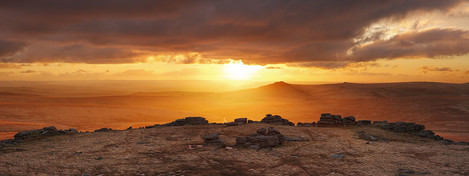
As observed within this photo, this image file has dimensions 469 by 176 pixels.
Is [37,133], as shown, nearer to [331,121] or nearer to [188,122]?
[188,122]

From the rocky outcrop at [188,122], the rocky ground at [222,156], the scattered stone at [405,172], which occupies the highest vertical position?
the rocky outcrop at [188,122]

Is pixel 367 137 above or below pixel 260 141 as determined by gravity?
below

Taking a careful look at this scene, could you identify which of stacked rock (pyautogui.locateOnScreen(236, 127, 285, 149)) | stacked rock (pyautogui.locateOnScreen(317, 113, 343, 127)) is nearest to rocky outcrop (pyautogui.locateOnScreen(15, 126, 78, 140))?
stacked rock (pyautogui.locateOnScreen(236, 127, 285, 149))

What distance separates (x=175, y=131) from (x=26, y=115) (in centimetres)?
3788

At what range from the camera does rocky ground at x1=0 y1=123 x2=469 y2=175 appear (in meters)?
13.1

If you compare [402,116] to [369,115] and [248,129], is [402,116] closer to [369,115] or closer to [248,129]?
[369,115]

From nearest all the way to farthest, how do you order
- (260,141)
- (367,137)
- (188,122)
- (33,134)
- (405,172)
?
(405,172)
(260,141)
(367,137)
(33,134)
(188,122)

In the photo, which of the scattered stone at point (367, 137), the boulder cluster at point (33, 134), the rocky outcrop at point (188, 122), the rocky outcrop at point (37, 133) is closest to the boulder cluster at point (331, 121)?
the scattered stone at point (367, 137)

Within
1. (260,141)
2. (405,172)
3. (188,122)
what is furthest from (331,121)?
(405,172)

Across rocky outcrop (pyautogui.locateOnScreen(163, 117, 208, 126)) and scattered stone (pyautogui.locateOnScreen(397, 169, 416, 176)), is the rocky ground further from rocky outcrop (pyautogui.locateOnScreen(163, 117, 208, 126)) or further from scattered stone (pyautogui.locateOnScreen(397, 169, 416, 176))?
rocky outcrop (pyautogui.locateOnScreen(163, 117, 208, 126))

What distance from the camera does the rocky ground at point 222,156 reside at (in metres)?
13.1

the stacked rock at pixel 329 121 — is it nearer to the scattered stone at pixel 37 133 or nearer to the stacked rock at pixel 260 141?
the stacked rock at pixel 260 141

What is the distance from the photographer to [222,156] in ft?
51.4

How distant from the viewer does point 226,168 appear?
44.0 feet
